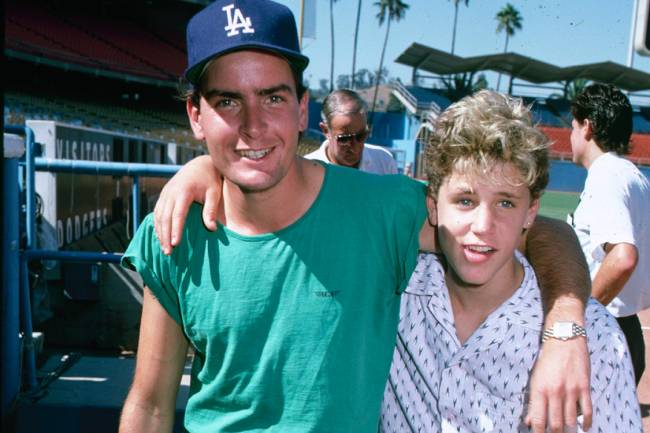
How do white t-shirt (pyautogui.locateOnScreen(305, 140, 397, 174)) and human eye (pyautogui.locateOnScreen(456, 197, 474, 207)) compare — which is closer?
human eye (pyautogui.locateOnScreen(456, 197, 474, 207))

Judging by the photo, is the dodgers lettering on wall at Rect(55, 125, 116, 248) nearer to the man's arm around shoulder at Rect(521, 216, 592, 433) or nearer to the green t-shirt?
the green t-shirt

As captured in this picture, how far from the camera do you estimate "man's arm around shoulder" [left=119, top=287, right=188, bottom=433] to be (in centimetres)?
161

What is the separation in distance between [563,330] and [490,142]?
470 millimetres

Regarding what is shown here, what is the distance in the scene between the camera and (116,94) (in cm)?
2709

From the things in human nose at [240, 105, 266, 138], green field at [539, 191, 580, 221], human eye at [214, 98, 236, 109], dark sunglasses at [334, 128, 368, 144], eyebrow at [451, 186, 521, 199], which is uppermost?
dark sunglasses at [334, 128, 368, 144]

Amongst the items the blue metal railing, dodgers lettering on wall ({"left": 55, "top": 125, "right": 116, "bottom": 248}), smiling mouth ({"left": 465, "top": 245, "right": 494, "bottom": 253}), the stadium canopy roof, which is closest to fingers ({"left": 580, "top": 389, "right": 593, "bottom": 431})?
smiling mouth ({"left": 465, "top": 245, "right": 494, "bottom": 253})

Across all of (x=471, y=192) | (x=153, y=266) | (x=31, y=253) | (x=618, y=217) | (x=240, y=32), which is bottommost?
(x=31, y=253)

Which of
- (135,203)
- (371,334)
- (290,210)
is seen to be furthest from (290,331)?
(135,203)

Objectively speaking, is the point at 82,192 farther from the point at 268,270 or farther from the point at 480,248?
the point at 480,248

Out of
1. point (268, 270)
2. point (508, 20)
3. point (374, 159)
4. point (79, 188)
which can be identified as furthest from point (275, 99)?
point (508, 20)

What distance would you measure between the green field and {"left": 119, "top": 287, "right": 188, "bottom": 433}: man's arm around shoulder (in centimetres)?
1913

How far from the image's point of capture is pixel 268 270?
152 centimetres

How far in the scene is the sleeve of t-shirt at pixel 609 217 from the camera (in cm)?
272

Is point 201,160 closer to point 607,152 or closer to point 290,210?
point 290,210
